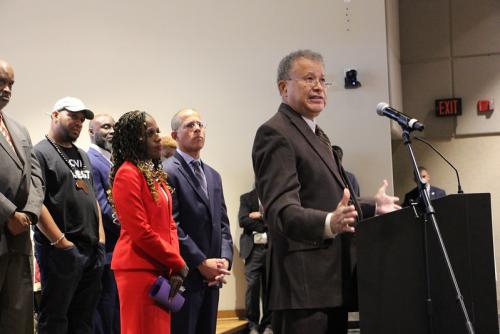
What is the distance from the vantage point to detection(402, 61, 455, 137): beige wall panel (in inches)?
318

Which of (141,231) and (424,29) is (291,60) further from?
(424,29)

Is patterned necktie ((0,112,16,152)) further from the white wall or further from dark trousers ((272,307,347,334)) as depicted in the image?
the white wall

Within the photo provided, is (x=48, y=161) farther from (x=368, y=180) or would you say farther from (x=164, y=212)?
(x=368, y=180)

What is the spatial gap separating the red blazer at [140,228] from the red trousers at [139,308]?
51 mm

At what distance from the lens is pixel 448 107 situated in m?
7.98

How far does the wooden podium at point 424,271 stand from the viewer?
2.11m

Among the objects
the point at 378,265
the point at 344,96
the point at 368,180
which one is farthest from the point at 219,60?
the point at 378,265

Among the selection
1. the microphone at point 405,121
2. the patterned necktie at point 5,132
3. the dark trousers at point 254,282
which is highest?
the patterned necktie at point 5,132

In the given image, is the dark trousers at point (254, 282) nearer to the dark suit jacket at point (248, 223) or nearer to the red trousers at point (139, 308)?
the dark suit jacket at point (248, 223)

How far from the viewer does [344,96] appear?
6.67 meters

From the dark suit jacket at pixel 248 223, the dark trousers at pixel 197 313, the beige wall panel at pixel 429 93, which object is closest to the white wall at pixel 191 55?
the dark suit jacket at pixel 248 223

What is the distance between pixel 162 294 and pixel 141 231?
29 centimetres

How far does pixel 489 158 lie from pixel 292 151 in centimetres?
628

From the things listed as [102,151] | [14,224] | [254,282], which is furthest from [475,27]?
[14,224]
